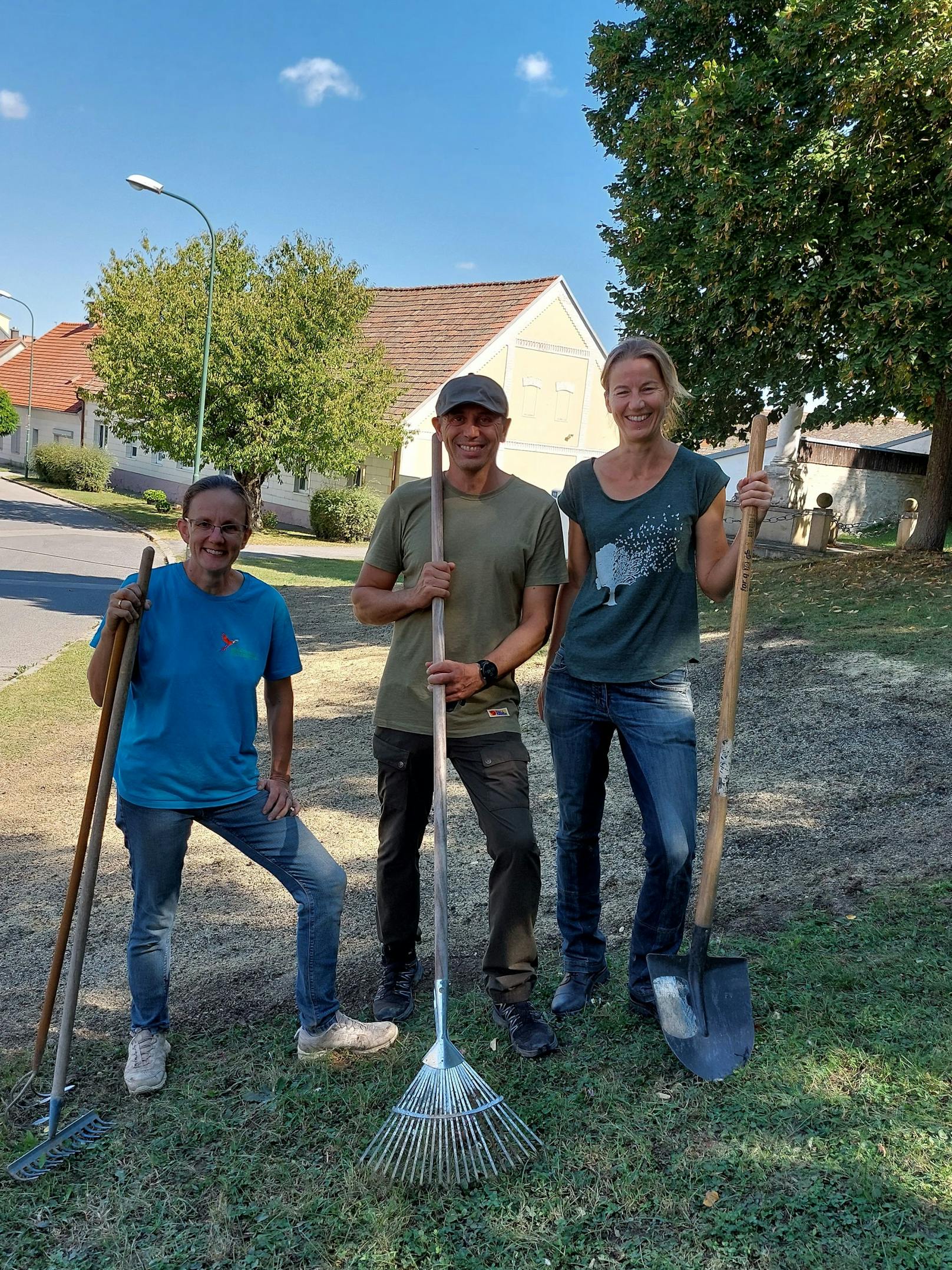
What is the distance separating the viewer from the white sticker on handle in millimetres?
3141

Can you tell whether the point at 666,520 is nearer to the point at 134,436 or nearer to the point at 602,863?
the point at 602,863

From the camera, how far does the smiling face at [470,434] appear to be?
122 inches

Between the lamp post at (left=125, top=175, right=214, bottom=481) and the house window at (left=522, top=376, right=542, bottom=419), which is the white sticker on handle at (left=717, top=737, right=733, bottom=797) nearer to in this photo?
the lamp post at (left=125, top=175, right=214, bottom=481)

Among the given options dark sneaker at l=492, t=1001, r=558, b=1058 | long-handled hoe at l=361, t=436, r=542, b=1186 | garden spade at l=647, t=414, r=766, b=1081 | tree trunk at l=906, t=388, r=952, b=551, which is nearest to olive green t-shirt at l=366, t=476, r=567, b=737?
garden spade at l=647, t=414, r=766, b=1081

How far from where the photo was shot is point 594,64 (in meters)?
13.8

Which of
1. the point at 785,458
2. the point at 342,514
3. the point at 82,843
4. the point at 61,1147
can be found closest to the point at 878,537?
the point at 785,458

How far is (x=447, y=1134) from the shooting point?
2650 mm

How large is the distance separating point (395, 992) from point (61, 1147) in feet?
3.67

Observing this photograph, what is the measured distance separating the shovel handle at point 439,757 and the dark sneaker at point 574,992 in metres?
0.58

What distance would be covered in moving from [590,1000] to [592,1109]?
1.91ft

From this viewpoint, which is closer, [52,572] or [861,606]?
[861,606]

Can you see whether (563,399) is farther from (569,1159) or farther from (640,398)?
(569,1159)

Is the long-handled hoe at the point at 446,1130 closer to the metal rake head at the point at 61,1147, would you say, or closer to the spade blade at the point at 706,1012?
the spade blade at the point at 706,1012

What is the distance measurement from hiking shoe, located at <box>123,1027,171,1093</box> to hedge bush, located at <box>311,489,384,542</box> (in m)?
23.8
